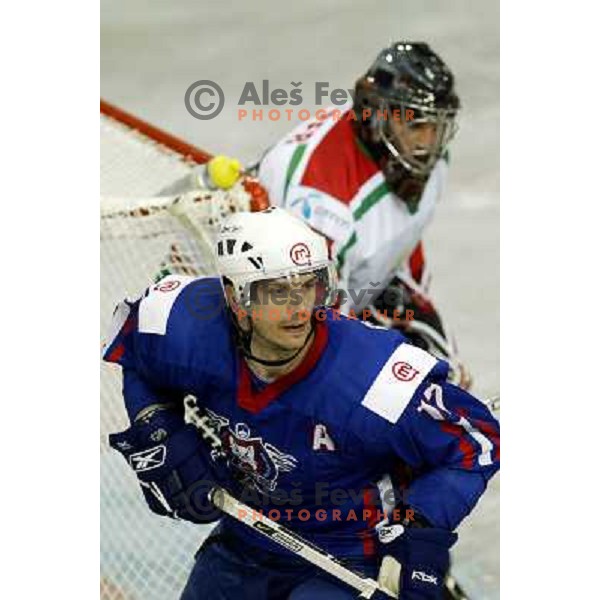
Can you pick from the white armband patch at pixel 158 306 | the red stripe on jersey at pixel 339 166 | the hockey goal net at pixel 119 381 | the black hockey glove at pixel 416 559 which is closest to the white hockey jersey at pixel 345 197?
the red stripe on jersey at pixel 339 166

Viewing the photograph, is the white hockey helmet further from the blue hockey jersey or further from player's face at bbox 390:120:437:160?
player's face at bbox 390:120:437:160

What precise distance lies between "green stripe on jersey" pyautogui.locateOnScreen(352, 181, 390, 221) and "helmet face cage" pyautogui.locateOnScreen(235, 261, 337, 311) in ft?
2.14

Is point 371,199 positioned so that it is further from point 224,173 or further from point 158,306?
point 158,306

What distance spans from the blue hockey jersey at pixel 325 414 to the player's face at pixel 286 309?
0.04 m

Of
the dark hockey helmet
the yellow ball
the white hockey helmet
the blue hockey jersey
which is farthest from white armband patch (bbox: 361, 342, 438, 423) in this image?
the dark hockey helmet

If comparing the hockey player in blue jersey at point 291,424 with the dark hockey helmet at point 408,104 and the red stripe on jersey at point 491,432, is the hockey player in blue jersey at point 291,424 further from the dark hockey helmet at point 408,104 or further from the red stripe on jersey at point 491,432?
the dark hockey helmet at point 408,104

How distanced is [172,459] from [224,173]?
0.51 m

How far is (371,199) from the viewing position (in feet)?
8.39

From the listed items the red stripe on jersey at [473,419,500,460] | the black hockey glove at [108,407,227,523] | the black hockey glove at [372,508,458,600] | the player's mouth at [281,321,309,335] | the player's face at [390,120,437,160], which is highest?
A: the player's face at [390,120,437,160]

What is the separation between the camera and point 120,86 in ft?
8.28

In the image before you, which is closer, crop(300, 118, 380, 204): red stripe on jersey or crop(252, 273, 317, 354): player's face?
crop(252, 273, 317, 354): player's face

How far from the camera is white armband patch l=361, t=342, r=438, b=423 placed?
1.83 meters
